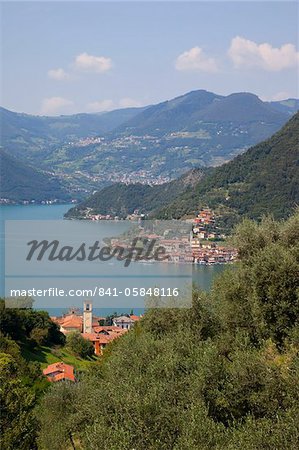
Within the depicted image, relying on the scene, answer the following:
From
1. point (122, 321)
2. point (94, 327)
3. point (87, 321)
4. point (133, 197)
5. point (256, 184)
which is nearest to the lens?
point (87, 321)

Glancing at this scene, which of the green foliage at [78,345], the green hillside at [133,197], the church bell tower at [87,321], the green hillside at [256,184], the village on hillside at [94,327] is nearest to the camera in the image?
the green foliage at [78,345]

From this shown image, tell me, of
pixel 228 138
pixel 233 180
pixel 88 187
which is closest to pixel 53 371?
pixel 233 180

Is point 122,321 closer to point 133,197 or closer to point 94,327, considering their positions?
point 94,327

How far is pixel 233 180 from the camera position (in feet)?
224

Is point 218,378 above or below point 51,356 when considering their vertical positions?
above

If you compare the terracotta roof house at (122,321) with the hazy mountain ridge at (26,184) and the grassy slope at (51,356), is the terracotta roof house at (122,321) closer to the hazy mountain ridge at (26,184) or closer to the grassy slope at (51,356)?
the grassy slope at (51,356)

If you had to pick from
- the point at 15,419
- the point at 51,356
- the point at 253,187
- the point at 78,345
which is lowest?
the point at 78,345

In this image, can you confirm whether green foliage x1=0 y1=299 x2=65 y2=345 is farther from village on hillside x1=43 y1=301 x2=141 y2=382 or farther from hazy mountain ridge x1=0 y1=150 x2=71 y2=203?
hazy mountain ridge x1=0 y1=150 x2=71 y2=203

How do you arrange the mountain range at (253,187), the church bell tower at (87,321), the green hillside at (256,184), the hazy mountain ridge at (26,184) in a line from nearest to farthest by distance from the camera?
the church bell tower at (87,321) < the mountain range at (253,187) < the green hillside at (256,184) < the hazy mountain ridge at (26,184)

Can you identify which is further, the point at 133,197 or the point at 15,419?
the point at 133,197

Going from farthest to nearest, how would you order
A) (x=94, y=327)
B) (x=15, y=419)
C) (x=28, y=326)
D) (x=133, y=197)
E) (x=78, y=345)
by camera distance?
(x=133, y=197) → (x=94, y=327) → (x=78, y=345) → (x=28, y=326) → (x=15, y=419)

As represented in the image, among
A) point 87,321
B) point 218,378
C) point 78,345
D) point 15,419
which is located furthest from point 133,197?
point 218,378

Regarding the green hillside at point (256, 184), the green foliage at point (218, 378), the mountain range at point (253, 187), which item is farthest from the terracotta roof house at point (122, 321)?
the green hillside at point (256, 184)

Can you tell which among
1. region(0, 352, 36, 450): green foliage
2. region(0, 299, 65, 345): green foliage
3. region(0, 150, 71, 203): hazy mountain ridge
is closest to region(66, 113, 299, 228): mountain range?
region(0, 299, 65, 345): green foliage
